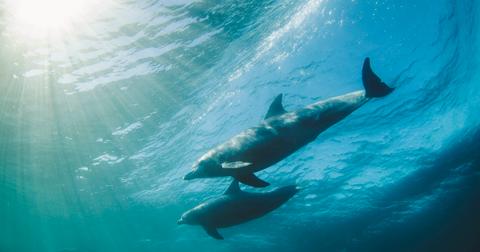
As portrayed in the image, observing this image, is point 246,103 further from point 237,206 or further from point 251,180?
point 251,180

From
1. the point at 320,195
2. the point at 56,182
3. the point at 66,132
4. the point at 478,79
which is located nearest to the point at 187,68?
the point at 66,132

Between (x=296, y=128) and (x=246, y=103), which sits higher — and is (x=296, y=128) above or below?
below

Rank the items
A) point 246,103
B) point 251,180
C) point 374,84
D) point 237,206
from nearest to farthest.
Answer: point 251,180, point 374,84, point 237,206, point 246,103

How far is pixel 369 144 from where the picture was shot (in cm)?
1802

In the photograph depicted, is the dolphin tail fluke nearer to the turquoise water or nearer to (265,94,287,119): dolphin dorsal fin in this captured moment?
(265,94,287,119): dolphin dorsal fin

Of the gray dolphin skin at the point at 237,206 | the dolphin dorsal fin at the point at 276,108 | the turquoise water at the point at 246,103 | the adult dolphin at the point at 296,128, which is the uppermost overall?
the turquoise water at the point at 246,103

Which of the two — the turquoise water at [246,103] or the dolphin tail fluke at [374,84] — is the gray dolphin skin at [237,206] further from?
the turquoise water at [246,103]

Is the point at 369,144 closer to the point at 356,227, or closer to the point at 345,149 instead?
the point at 345,149

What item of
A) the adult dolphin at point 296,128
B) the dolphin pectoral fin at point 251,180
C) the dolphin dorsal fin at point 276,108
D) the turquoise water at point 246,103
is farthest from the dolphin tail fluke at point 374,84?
the turquoise water at point 246,103

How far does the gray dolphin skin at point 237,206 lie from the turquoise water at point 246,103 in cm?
678

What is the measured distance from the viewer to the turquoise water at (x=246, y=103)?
11.5 meters

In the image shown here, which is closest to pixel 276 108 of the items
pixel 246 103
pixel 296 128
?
pixel 296 128

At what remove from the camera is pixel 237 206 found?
6949 mm

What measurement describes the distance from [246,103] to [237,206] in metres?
8.21
